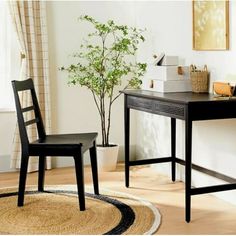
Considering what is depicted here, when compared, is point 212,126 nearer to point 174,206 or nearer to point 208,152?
point 208,152

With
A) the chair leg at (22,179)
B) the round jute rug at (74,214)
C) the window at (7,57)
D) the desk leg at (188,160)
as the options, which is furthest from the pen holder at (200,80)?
the window at (7,57)

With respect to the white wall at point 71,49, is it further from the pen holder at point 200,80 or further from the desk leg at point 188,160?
the desk leg at point 188,160

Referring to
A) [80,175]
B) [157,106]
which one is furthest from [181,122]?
[80,175]

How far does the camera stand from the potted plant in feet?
14.7

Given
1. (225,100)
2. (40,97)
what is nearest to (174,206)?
(225,100)

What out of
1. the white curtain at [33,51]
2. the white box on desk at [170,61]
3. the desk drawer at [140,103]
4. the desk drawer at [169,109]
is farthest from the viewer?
the white curtain at [33,51]

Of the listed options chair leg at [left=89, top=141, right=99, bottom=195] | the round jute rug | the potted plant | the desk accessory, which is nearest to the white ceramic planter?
the potted plant

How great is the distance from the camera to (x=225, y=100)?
3.10 metres

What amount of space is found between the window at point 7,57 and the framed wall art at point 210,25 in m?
1.71

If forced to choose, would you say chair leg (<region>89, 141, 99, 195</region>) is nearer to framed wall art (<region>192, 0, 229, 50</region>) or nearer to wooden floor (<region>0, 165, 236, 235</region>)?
wooden floor (<region>0, 165, 236, 235</region>)

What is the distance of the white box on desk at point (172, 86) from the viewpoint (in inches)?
145

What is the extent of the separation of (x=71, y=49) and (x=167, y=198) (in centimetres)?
185

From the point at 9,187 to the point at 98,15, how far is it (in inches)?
74.4

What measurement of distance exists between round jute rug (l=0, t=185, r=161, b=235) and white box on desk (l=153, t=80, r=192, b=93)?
0.84 meters
